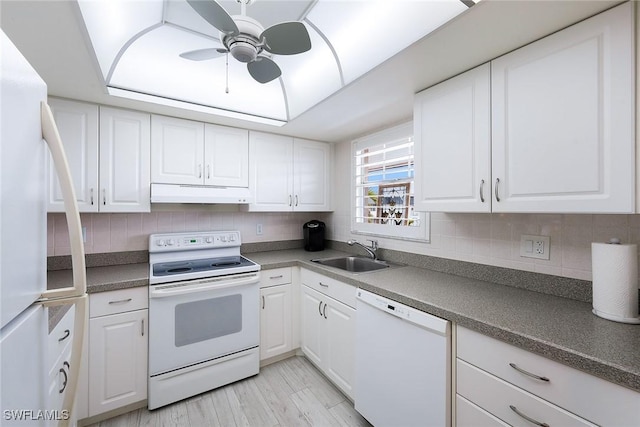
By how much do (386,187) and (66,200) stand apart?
2.19 meters

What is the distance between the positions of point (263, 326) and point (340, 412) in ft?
2.85

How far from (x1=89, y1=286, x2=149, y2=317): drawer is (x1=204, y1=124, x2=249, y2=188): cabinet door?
3.28 feet

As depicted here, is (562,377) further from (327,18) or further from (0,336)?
(327,18)

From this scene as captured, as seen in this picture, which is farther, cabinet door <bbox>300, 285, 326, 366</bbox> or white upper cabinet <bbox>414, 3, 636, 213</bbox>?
cabinet door <bbox>300, 285, 326, 366</bbox>

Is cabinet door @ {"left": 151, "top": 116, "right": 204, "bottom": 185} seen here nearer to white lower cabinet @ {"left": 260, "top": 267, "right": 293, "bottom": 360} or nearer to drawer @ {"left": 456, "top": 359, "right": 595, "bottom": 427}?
white lower cabinet @ {"left": 260, "top": 267, "right": 293, "bottom": 360}

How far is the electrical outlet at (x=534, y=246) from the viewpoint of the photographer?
145 cm

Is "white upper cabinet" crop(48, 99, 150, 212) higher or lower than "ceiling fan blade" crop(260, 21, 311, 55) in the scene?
lower

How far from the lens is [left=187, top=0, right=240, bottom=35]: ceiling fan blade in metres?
0.98

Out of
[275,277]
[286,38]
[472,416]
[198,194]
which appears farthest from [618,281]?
[198,194]

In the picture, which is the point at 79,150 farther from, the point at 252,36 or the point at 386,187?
the point at 386,187

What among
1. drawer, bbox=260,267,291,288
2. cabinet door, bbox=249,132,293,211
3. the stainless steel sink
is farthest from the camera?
cabinet door, bbox=249,132,293,211

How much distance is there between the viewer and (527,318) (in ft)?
3.70

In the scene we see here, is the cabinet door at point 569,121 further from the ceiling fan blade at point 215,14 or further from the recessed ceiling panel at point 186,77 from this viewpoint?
the recessed ceiling panel at point 186,77

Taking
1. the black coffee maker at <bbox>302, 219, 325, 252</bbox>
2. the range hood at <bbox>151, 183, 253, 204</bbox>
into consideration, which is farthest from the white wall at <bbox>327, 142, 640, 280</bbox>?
the range hood at <bbox>151, 183, 253, 204</bbox>
